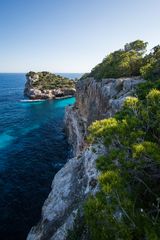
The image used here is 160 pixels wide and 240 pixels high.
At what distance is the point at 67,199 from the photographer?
64.5 ft

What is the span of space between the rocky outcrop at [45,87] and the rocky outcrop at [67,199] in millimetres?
89942

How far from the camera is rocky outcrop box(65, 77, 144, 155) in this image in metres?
28.3

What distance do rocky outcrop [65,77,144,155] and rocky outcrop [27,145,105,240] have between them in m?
7.63

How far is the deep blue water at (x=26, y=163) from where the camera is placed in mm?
27391

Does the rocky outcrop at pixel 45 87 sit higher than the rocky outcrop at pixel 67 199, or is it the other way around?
the rocky outcrop at pixel 67 199

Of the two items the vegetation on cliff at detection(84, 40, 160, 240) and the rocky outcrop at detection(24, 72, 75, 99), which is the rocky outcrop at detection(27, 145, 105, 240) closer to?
the vegetation on cliff at detection(84, 40, 160, 240)

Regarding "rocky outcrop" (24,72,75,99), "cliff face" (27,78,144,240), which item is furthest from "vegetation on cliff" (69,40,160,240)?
"rocky outcrop" (24,72,75,99)

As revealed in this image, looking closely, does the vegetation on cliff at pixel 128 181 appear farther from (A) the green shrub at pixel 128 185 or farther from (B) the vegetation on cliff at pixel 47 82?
(B) the vegetation on cliff at pixel 47 82

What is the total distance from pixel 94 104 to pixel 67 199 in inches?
919

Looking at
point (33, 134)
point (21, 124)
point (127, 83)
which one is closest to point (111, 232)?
point (127, 83)

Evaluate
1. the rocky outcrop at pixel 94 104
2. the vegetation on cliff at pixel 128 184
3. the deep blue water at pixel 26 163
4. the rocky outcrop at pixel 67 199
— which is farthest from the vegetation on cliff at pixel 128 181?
the deep blue water at pixel 26 163

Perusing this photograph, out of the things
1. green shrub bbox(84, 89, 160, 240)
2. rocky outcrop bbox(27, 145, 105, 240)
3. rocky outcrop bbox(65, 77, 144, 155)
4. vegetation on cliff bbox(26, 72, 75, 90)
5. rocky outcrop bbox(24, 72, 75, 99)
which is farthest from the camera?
vegetation on cliff bbox(26, 72, 75, 90)

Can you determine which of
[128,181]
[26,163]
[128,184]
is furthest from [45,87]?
[128,184]

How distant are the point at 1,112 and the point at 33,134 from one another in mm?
31012
